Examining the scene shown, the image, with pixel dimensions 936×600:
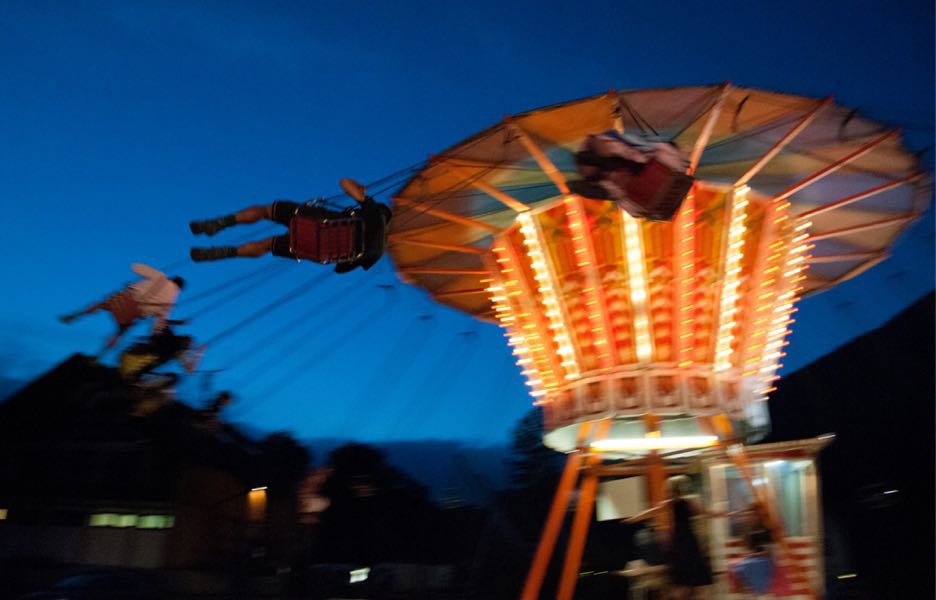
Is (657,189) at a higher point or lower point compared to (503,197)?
lower

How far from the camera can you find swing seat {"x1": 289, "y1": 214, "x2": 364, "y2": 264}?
9.66 m

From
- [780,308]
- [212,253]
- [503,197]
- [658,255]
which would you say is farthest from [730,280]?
[212,253]

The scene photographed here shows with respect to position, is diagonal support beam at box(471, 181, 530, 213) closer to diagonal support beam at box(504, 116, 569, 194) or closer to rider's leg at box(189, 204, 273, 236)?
diagonal support beam at box(504, 116, 569, 194)

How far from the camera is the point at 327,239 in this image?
9727 mm

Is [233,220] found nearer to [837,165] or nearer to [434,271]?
[434,271]

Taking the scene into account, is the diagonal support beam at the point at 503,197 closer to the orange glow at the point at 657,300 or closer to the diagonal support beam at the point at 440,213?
the orange glow at the point at 657,300

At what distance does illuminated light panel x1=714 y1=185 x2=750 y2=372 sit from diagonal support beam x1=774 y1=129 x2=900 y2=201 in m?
0.87

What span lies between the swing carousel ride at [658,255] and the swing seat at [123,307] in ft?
12.8

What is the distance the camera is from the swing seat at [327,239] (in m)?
9.66

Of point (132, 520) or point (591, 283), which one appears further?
point (132, 520)

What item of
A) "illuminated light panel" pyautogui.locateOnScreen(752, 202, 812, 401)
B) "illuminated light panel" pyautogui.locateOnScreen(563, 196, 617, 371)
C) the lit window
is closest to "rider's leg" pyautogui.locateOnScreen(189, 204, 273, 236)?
"illuminated light panel" pyautogui.locateOnScreen(563, 196, 617, 371)

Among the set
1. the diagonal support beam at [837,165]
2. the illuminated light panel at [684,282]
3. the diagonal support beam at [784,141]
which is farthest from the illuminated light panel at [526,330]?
the diagonal support beam at [837,165]

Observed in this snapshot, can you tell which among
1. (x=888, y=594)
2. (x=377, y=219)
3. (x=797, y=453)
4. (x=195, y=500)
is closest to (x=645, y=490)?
(x=797, y=453)

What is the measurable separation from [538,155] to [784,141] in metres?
3.11
